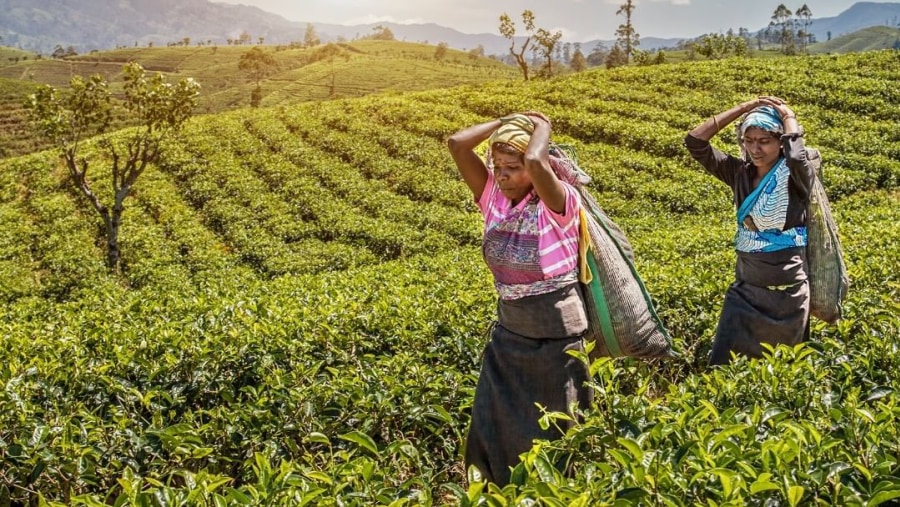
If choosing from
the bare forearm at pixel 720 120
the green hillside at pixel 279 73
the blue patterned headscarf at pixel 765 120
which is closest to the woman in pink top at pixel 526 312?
the blue patterned headscarf at pixel 765 120

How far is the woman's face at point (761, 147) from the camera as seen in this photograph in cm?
419

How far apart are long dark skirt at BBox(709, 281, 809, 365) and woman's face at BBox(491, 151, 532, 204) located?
2.17m

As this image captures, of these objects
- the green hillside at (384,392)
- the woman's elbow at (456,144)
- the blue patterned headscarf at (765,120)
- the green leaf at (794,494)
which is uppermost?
the blue patterned headscarf at (765,120)

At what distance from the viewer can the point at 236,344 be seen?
4.39 meters

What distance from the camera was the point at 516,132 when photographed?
3.22m

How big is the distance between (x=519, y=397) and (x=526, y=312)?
1.56 ft

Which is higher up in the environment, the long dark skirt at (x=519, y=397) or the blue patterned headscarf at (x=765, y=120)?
the blue patterned headscarf at (x=765, y=120)

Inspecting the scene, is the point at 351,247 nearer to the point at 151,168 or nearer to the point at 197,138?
the point at 151,168

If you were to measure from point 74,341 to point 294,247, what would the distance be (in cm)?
1303

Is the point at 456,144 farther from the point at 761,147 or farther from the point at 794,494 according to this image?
the point at 794,494

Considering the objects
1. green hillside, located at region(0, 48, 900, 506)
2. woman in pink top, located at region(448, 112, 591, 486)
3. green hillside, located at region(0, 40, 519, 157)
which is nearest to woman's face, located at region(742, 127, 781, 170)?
green hillside, located at region(0, 48, 900, 506)

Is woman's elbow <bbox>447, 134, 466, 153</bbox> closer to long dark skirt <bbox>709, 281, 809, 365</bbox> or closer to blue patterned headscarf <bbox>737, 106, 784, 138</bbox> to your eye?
blue patterned headscarf <bbox>737, 106, 784, 138</bbox>

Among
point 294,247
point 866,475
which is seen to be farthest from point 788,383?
point 294,247

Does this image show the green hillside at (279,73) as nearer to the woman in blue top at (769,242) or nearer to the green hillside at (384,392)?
the green hillside at (384,392)
